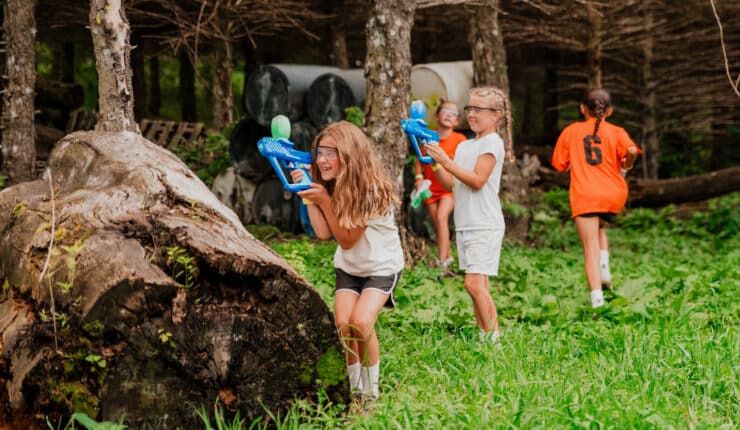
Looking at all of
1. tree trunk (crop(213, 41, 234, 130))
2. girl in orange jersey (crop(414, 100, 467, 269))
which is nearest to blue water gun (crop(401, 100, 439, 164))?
girl in orange jersey (crop(414, 100, 467, 269))

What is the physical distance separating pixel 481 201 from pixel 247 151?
23.6ft

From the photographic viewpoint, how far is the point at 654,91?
1697 cm

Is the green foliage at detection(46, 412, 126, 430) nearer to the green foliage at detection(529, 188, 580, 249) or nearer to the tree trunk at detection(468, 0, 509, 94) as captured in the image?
the tree trunk at detection(468, 0, 509, 94)

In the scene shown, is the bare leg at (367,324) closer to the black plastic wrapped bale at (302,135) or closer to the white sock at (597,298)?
the white sock at (597,298)

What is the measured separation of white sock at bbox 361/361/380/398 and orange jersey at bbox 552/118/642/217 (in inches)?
130

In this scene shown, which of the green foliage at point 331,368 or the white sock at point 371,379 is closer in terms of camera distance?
the green foliage at point 331,368

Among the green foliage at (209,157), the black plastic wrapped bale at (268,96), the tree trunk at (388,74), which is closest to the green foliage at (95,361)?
the tree trunk at (388,74)

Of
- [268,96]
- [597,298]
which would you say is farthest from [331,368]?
[268,96]

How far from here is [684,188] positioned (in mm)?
15055

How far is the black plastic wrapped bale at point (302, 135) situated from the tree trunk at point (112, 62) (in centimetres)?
474

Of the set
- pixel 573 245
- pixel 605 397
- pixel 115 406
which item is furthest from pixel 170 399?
pixel 573 245

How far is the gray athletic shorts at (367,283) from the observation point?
4113mm

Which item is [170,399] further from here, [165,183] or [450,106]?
[450,106]

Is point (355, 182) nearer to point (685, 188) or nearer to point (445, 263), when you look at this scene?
point (445, 263)
